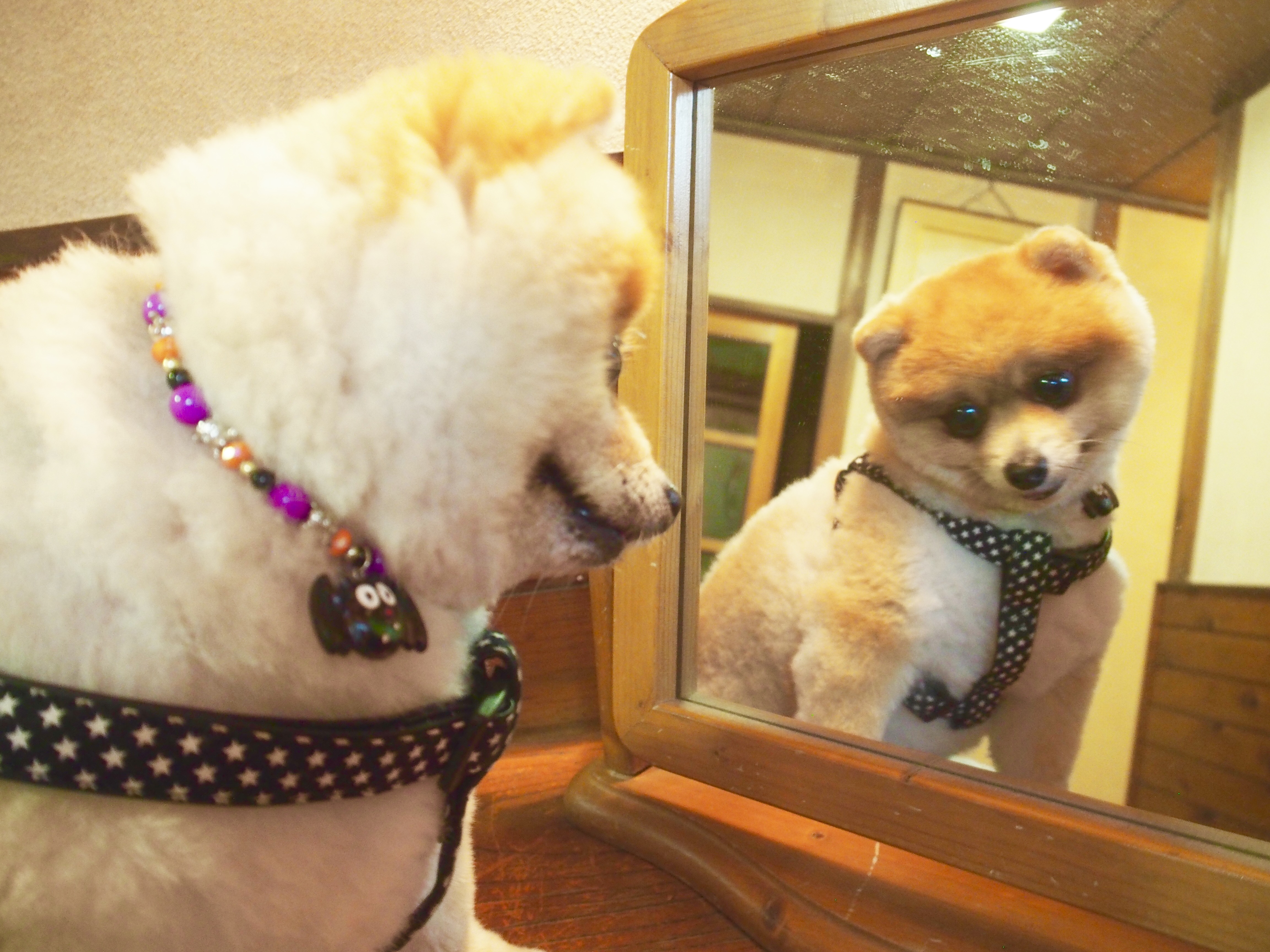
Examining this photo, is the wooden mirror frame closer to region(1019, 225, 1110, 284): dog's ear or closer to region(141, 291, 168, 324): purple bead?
region(1019, 225, 1110, 284): dog's ear

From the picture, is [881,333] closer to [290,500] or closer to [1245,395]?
[1245,395]

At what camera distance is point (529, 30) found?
100 centimetres

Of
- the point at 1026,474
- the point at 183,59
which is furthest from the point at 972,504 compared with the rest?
A: the point at 183,59

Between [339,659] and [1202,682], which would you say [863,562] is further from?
[339,659]

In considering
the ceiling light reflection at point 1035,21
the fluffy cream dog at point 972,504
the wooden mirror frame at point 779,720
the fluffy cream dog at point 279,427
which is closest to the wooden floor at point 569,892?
the wooden mirror frame at point 779,720

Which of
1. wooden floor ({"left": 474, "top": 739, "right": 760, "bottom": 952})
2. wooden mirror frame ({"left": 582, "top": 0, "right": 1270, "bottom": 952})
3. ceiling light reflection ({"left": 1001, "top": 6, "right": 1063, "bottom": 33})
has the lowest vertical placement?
wooden floor ({"left": 474, "top": 739, "right": 760, "bottom": 952})

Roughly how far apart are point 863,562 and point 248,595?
0.51 metres

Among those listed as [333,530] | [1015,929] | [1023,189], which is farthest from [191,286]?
[1015,929]

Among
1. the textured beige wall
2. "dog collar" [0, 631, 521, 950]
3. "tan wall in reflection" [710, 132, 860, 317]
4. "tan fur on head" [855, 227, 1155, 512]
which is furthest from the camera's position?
the textured beige wall

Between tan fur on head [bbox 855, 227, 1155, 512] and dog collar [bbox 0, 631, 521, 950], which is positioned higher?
tan fur on head [bbox 855, 227, 1155, 512]

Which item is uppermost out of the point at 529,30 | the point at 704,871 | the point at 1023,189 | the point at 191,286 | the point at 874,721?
the point at 529,30

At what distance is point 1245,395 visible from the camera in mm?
516

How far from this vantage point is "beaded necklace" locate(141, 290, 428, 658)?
0.34 metres

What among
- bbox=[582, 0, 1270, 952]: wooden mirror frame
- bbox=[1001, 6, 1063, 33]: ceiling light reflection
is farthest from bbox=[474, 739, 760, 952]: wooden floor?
bbox=[1001, 6, 1063, 33]: ceiling light reflection
